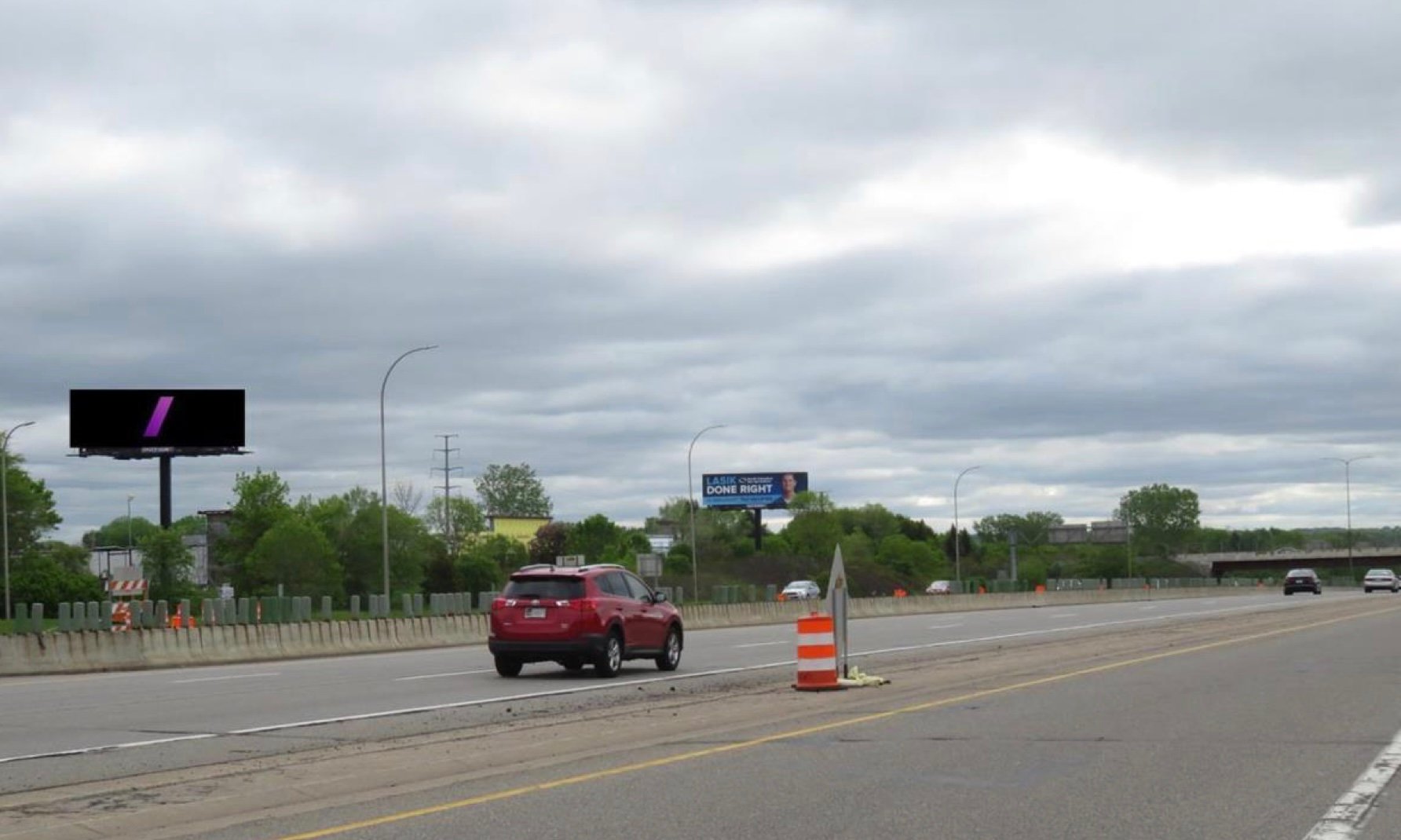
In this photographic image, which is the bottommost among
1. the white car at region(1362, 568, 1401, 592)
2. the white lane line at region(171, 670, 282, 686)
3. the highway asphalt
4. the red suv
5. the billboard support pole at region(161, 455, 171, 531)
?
the white car at region(1362, 568, 1401, 592)

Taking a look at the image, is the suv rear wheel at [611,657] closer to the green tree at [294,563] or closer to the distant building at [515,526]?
the green tree at [294,563]

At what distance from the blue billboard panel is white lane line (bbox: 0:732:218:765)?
494 feet

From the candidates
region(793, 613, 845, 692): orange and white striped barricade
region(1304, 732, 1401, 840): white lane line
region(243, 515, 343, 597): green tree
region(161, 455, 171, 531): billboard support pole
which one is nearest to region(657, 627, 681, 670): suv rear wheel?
region(793, 613, 845, 692): orange and white striped barricade

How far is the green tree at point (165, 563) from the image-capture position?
85.3m

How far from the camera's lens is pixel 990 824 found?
10.2 meters

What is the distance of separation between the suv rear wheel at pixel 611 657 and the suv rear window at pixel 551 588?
0.84 meters

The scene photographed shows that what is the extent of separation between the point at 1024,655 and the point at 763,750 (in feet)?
54.3

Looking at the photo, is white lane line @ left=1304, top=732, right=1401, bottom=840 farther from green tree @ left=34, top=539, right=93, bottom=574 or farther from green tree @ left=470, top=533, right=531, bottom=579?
green tree @ left=470, top=533, right=531, bottom=579

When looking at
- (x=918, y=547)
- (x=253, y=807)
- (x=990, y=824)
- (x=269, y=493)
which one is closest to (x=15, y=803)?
(x=253, y=807)

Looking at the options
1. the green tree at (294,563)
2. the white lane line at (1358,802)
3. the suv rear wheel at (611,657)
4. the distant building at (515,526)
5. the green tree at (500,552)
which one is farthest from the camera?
the distant building at (515,526)

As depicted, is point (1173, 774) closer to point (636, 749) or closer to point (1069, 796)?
point (1069, 796)

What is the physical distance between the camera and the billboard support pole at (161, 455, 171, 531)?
88.1 metres

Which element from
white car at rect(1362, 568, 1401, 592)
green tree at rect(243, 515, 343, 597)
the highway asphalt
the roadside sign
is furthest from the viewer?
green tree at rect(243, 515, 343, 597)

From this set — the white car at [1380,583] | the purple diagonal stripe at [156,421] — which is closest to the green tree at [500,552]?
the purple diagonal stripe at [156,421]
